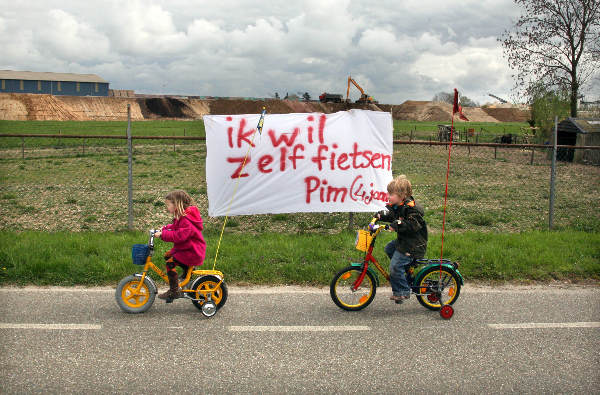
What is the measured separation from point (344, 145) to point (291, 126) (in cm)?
93

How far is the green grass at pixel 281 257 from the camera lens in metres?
6.27

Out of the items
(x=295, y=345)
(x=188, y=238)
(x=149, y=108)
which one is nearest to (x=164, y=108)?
(x=149, y=108)

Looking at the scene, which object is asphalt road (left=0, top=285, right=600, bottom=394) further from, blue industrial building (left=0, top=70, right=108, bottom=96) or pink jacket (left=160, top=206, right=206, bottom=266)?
blue industrial building (left=0, top=70, right=108, bottom=96)

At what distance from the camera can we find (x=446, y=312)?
5066 millimetres

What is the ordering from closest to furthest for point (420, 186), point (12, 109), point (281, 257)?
point (281, 257) < point (420, 186) < point (12, 109)

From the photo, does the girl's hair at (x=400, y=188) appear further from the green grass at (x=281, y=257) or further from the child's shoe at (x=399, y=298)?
the green grass at (x=281, y=257)

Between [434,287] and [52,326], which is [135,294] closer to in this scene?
[52,326]

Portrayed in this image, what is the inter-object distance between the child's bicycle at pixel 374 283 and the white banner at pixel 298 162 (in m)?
2.83

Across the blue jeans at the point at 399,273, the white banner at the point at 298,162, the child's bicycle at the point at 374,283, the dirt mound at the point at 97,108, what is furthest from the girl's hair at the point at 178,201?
the dirt mound at the point at 97,108

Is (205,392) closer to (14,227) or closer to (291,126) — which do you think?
(291,126)

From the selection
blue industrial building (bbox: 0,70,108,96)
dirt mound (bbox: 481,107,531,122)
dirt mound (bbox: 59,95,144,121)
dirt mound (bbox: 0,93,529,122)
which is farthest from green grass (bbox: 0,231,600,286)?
dirt mound (bbox: 481,107,531,122)

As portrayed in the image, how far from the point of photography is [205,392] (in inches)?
139

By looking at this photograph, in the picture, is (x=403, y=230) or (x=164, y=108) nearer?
(x=403, y=230)

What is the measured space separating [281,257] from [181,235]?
2231mm
